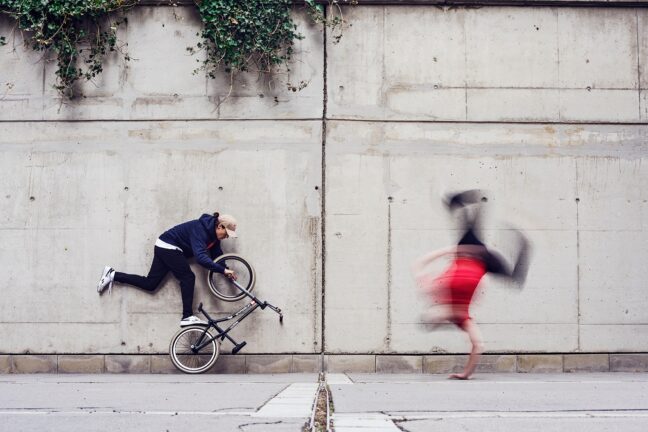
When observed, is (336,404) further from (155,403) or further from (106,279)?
(106,279)

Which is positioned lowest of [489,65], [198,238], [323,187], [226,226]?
[198,238]

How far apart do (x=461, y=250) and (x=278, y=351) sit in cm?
281

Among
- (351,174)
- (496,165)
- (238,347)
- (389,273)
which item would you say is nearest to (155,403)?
(238,347)

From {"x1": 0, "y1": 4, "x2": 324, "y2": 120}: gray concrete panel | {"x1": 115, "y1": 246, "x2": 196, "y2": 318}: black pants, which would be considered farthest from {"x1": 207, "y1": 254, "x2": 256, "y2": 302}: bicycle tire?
{"x1": 0, "y1": 4, "x2": 324, "y2": 120}: gray concrete panel

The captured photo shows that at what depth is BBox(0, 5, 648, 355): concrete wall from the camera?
11.2m

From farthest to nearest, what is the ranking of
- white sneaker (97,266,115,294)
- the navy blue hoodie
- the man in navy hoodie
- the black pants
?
white sneaker (97,266,115,294) < the black pants < the man in navy hoodie < the navy blue hoodie

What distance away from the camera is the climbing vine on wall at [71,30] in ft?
36.4

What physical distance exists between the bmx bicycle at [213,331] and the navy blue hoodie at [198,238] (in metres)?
0.25

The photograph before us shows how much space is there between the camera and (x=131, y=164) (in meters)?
11.3

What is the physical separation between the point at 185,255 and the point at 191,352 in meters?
1.29

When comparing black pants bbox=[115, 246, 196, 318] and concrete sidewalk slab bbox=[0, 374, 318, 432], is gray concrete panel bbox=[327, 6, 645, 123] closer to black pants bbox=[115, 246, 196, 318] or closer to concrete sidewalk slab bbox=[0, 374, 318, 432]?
black pants bbox=[115, 246, 196, 318]

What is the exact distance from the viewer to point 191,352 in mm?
10797

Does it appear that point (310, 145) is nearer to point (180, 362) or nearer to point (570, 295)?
point (180, 362)

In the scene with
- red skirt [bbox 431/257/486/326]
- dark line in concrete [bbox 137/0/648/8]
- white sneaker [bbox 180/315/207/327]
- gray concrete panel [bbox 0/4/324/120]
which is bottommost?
white sneaker [bbox 180/315/207/327]
